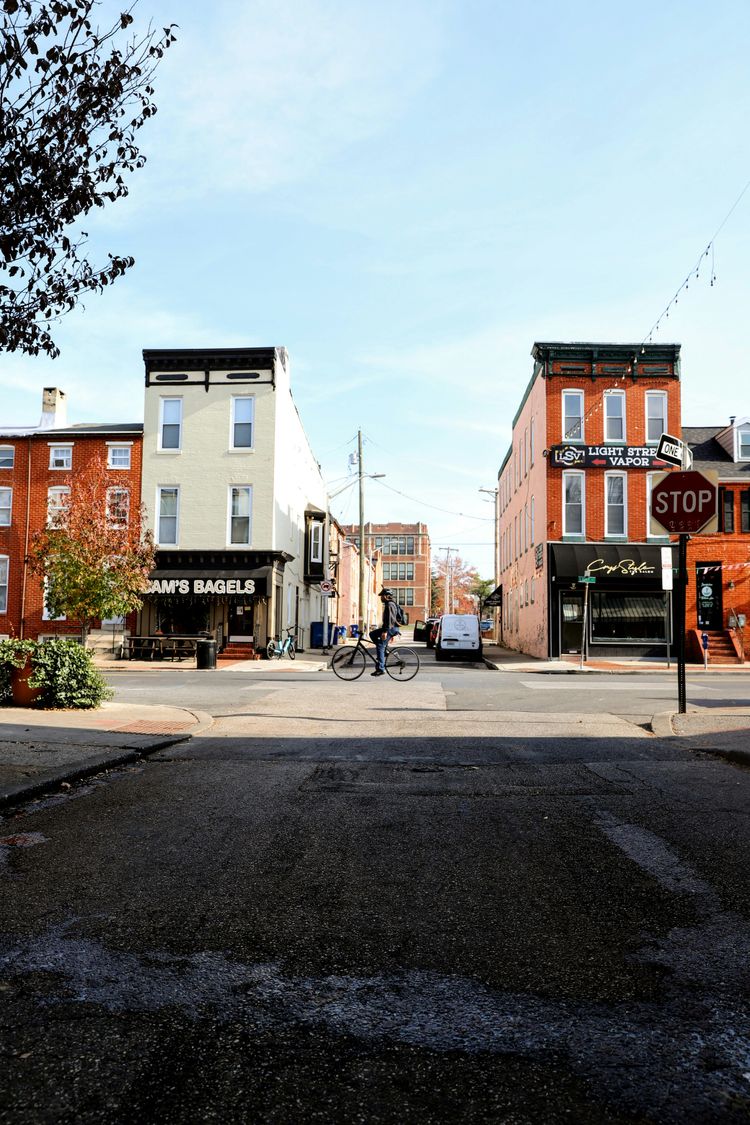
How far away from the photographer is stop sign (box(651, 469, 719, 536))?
1091 cm

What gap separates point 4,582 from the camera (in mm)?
35562

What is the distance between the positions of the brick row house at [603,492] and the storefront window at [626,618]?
4 cm

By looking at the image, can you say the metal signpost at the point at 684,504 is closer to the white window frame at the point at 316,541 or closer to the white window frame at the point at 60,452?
the white window frame at the point at 60,452

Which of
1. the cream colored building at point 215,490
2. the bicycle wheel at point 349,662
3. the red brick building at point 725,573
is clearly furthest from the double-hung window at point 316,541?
the bicycle wheel at point 349,662

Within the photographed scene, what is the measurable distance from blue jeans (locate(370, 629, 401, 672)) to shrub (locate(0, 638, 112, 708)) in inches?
258

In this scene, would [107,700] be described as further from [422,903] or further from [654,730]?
[422,903]

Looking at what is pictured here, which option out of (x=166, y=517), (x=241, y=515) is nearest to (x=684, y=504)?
(x=241, y=515)

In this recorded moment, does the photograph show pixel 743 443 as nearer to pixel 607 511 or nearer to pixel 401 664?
pixel 607 511

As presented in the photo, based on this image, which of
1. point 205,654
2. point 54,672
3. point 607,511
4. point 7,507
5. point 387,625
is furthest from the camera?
point 7,507

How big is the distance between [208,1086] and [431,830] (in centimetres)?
330

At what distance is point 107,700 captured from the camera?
14000mm

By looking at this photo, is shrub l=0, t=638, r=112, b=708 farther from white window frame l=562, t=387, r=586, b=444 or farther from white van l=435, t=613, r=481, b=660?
white window frame l=562, t=387, r=586, b=444

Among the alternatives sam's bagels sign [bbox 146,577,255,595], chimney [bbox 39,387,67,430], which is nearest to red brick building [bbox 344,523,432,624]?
chimney [bbox 39,387,67,430]

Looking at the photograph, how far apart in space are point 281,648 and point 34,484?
12.3m
